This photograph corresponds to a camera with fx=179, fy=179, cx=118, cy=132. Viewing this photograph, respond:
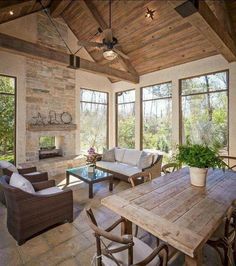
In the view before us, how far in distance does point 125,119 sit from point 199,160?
17.8 feet

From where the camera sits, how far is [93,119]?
7207 mm

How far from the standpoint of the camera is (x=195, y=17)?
2.51 meters

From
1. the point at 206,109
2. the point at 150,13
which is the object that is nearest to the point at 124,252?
the point at 206,109

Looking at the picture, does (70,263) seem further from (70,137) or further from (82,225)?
(70,137)

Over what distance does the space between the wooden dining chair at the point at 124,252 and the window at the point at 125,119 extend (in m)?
5.55

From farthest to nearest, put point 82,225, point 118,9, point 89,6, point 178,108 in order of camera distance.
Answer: point 178,108, point 89,6, point 118,9, point 82,225

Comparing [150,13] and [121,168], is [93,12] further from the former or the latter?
[121,168]

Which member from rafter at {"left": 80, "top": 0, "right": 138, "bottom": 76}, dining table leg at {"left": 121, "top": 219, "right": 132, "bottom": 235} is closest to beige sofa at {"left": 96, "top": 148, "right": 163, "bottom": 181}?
dining table leg at {"left": 121, "top": 219, "right": 132, "bottom": 235}

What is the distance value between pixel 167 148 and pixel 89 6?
4.81m

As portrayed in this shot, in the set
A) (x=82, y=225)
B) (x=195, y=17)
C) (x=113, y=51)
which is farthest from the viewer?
(x=113, y=51)

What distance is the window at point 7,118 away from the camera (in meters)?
5.04

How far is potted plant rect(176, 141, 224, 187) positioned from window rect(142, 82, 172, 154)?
3.76 meters

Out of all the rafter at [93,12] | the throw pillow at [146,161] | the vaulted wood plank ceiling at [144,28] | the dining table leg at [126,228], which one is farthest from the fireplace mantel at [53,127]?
the dining table leg at [126,228]

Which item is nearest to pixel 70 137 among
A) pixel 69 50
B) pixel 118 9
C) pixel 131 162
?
pixel 131 162
